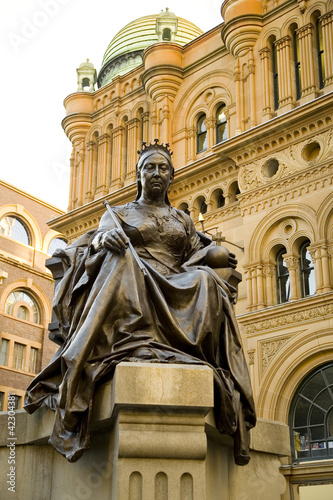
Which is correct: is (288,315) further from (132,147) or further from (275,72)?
(132,147)

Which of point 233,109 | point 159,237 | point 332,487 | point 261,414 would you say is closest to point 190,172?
point 233,109

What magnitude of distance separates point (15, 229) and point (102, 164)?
1274cm

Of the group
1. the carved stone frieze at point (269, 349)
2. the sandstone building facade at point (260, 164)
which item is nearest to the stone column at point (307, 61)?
the sandstone building facade at point (260, 164)

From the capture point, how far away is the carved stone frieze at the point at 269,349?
2183 centimetres

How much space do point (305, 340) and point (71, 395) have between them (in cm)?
1783

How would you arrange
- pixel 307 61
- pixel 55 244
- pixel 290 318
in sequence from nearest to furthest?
pixel 290 318 → pixel 307 61 → pixel 55 244

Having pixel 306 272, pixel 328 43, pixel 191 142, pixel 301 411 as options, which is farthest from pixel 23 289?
pixel 301 411

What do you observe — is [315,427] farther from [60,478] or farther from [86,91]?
[86,91]

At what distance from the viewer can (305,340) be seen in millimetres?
21328

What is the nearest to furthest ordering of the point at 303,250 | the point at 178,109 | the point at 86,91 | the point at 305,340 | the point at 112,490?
the point at 112,490 < the point at 305,340 < the point at 303,250 < the point at 178,109 < the point at 86,91

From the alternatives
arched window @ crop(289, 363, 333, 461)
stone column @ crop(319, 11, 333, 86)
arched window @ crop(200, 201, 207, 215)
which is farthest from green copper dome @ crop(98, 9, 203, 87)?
arched window @ crop(289, 363, 333, 461)

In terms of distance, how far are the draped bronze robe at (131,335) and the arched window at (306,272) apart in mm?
17667

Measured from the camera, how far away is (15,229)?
43.9 meters

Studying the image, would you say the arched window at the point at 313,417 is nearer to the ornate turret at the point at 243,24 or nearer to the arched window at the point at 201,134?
the arched window at the point at 201,134
